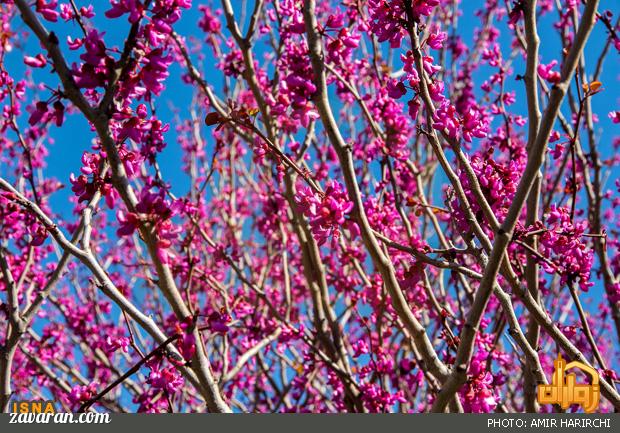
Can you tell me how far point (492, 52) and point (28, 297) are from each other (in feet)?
13.4

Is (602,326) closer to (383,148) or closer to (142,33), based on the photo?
(383,148)

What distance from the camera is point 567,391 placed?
9.61 feet

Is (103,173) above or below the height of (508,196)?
above

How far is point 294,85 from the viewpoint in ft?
9.89

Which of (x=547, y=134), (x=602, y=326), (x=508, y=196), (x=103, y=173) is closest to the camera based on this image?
(x=547, y=134)

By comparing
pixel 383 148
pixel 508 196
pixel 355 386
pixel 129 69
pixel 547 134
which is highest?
pixel 383 148

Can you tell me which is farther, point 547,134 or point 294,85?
point 294,85

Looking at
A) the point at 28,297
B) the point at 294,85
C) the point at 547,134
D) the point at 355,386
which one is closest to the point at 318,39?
the point at 294,85

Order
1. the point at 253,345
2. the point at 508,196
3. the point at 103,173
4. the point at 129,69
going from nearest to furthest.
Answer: the point at 129,69 < the point at 508,196 < the point at 103,173 < the point at 253,345

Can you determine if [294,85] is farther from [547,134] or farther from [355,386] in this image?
[355,386]

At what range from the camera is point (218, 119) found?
235 centimetres

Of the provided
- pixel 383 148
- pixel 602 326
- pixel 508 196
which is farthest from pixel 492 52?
pixel 602 326

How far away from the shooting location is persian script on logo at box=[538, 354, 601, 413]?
275 centimetres

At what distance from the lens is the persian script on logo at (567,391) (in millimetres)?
2746
